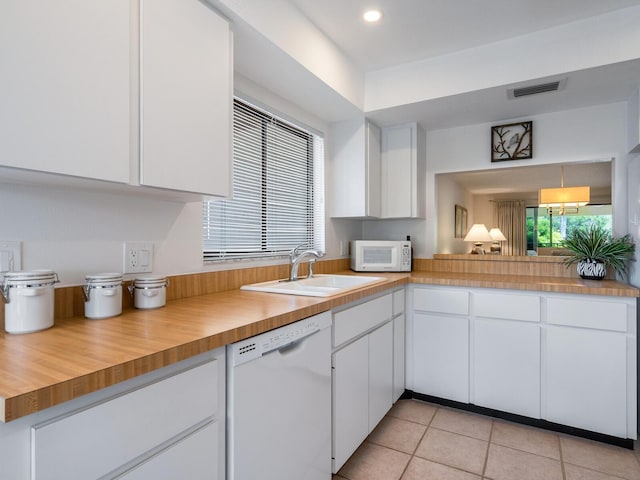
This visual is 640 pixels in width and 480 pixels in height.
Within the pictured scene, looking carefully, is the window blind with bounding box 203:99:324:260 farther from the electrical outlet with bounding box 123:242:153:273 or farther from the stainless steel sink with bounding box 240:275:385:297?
the electrical outlet with bounding box 123:242:153:273

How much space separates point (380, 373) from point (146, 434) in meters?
1.53

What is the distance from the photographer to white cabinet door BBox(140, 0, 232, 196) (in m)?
1.17

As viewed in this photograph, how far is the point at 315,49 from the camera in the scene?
1986 millimetres

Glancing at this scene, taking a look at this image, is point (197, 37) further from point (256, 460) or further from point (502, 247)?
point (502, 247)

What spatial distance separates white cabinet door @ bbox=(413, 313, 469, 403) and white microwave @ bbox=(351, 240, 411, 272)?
0.44 m

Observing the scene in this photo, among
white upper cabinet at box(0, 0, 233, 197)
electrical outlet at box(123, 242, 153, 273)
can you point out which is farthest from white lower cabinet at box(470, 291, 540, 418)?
electrical outlet at box(123, 242, 153, 273)

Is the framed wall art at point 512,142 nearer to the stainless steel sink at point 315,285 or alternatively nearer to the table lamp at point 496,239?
the table lamp at point 496,239

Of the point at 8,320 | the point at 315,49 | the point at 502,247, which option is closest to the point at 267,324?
the point at 8,320

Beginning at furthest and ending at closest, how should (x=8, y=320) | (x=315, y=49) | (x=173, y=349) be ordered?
(x=315, y=49)
(x=8, y=320)
(x=173, y=349)

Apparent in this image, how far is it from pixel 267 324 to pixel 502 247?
7.95 feet

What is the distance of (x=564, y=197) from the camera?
273 cm

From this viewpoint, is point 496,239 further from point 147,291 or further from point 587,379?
point 147,291

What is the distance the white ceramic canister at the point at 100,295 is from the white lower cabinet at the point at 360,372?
2.88 feet

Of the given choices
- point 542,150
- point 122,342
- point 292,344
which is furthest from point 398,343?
point 122,342
